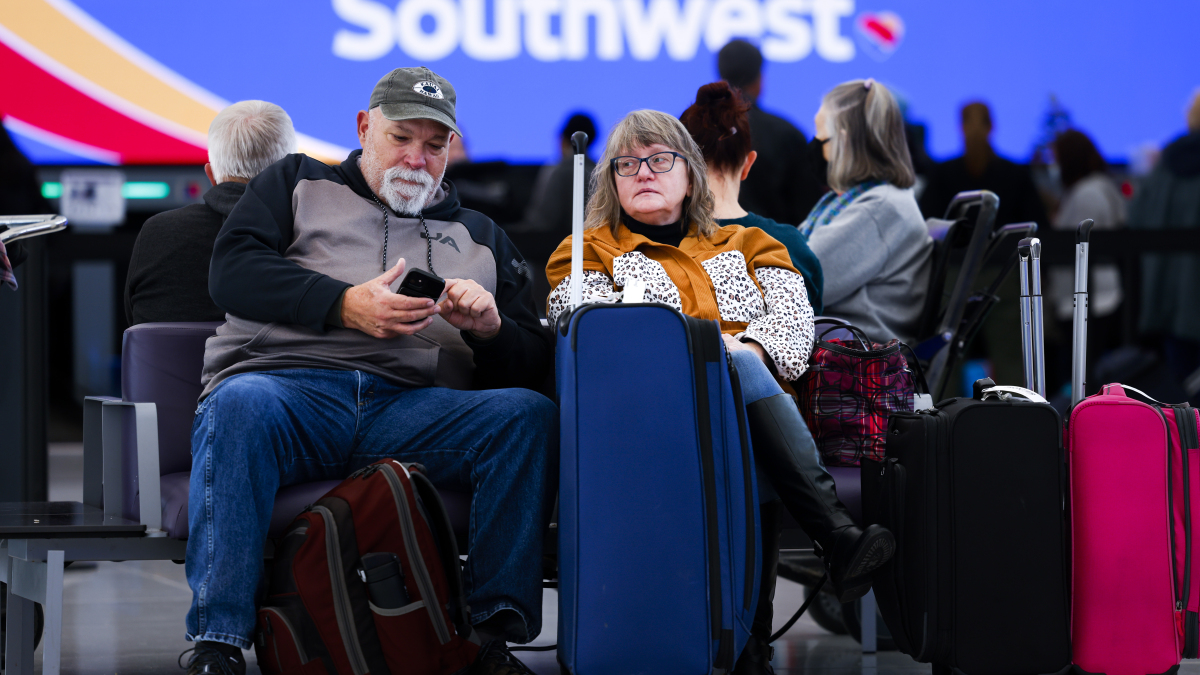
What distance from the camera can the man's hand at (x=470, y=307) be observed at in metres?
2.17

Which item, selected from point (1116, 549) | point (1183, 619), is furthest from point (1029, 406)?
point (1183, 619)

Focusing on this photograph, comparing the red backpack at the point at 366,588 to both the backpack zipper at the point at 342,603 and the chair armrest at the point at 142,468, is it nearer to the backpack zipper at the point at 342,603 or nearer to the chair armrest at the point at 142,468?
the backpack zipper at the point at 342,603

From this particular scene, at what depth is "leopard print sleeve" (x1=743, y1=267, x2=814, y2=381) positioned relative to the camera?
2303 mm

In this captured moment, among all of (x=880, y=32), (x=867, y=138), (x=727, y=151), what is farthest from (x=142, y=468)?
(x=880, y=32)

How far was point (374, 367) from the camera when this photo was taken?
2.24m

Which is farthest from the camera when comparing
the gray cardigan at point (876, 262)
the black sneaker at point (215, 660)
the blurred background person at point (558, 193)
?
the blurred background person at point (558, 193)

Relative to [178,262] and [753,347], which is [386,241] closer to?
[178,262]

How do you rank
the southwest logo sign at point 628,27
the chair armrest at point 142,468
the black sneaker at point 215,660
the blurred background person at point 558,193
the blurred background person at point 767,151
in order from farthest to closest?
1. the southwest logo sign at point 628,27
2. the blurred background person at point 558,193
3. the blurred background person at point 767,151
4. the chair armrest at point 142,468
5. the black sneaker at point 215,660

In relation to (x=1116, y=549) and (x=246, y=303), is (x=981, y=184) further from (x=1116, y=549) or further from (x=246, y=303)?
(x=246, y=303)

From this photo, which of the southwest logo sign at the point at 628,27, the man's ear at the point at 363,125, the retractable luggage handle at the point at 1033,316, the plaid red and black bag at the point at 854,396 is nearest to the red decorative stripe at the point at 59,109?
the southwest logo sign at the point at 628,27

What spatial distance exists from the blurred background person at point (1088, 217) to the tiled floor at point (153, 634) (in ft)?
8.80

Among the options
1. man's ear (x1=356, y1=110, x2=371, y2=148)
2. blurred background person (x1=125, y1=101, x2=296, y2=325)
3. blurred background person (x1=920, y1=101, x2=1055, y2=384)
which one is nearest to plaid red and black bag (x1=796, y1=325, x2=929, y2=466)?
man's ear (x1=356, y1=110, x2=371, y2=148)

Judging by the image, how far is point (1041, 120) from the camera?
212 inches

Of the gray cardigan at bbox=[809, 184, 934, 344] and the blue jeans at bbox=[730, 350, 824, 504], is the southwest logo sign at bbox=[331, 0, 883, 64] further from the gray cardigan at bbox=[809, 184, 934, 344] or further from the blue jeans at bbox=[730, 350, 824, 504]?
the blue jeans at bbox=[730, 350, 824, 504]
